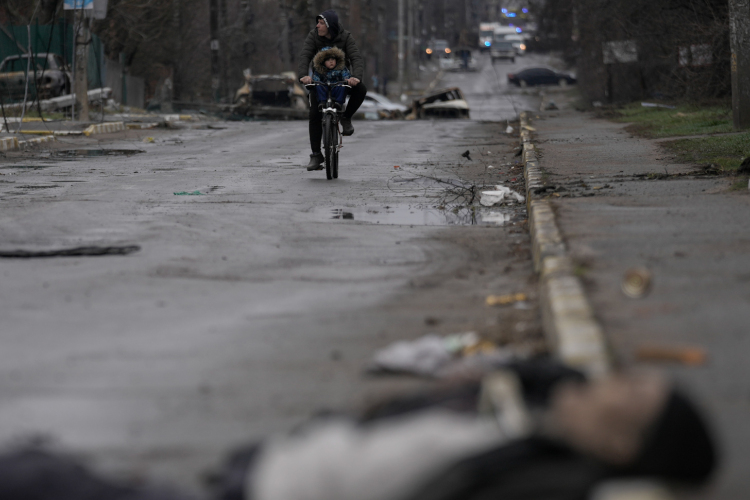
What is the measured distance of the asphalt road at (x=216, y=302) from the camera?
11.7 ft

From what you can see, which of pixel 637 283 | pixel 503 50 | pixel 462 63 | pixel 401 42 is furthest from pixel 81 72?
pixel 503 50

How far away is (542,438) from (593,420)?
0.14 metres

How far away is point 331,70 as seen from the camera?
11617 mm

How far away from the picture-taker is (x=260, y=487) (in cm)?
260

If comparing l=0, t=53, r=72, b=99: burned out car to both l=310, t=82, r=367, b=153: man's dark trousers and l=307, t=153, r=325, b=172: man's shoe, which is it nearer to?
l=307, t=153, r=325, b=172: man's shoe

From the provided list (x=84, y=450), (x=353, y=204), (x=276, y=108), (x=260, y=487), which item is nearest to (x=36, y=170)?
(x=353, y=204)

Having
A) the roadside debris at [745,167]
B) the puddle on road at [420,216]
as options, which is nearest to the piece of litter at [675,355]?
the puddle on road at [420,216]

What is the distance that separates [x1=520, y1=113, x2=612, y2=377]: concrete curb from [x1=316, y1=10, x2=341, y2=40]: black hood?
17.0ft

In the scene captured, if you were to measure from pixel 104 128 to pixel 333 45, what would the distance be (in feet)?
41.6

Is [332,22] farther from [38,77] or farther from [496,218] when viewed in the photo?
[38,77]

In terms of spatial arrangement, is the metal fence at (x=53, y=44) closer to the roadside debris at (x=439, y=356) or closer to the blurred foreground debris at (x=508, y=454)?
the roadside debris at (x=439, y=356)

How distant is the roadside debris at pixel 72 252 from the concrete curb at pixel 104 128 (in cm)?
1510

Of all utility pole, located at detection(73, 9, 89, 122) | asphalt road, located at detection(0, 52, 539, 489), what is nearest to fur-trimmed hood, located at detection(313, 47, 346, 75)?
asphalt road, located at detection(0, 52, 539, 489)

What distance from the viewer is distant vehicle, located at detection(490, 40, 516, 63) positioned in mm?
85312
